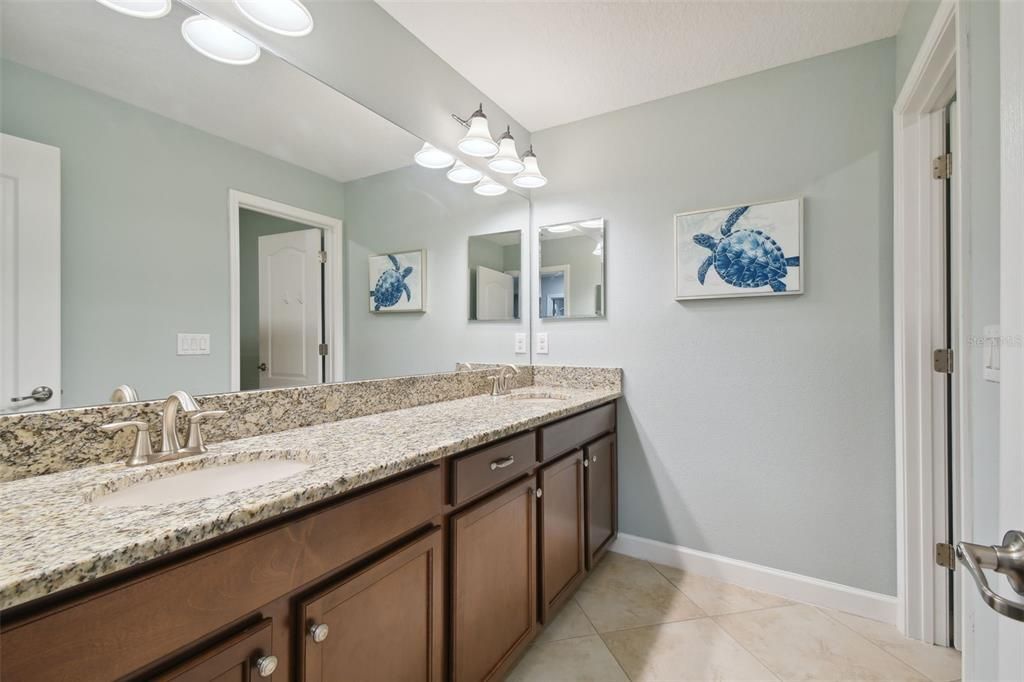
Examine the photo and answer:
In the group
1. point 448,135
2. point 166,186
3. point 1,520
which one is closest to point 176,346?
point 166,186

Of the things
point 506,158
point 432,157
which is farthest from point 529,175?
point 432,157

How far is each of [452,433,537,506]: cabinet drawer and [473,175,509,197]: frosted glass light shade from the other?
136cm

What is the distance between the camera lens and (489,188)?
7.59 ft

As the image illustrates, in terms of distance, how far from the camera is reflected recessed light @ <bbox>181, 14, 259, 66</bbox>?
3.69 ft

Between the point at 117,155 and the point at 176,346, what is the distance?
0.45m

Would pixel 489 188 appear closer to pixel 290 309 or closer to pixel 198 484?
pixel 290 309

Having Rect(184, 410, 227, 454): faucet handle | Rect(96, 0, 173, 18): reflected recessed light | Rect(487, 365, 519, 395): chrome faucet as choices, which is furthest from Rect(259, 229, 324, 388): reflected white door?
Rect(487, 365, 519, 395): chrome faucet

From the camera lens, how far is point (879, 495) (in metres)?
1.78

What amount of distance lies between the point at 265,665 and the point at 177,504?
0.99 ft

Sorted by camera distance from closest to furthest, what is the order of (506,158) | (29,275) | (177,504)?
(177,504) < (29,275) < (506,158)

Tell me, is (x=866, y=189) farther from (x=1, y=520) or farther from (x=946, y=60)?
(x=1, y=520)

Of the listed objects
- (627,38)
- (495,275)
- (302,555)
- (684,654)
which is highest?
(627,38)

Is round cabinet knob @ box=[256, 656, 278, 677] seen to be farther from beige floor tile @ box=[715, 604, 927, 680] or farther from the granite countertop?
beige floor tile @ box=[715, 604, 927, 680]

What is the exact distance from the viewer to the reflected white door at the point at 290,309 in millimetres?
1281
